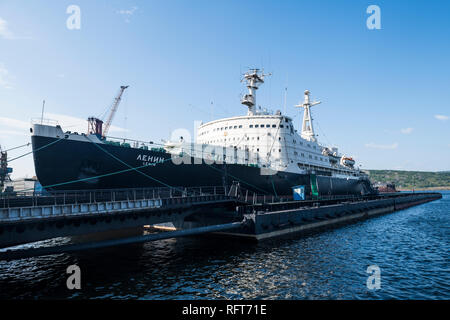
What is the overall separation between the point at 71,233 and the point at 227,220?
1182cm

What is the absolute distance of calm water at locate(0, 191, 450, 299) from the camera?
37.4ft

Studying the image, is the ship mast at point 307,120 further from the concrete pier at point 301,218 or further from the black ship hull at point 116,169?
the black ship hull at point 116,169

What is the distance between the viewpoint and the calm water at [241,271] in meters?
11.4

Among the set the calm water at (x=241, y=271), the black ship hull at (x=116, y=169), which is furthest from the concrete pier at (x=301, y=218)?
the black ship hull at (x=116, y=169)

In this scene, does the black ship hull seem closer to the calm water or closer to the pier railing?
the pier railing

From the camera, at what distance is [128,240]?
44.9 ft

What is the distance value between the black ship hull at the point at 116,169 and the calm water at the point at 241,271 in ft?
16.2

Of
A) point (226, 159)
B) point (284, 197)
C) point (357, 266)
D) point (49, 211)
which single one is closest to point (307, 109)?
point (284, 197)

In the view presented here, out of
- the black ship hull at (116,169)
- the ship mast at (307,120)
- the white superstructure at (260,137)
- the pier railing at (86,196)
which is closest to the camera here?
the pier railing at (86,196)

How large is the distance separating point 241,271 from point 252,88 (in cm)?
3080

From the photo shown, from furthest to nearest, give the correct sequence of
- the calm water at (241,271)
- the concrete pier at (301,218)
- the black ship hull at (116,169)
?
1. the concrete pier at (301,218)
2. the black ship hull at (116,169)
3. the calm water at (241,271)

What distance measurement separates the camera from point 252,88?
3962 cm

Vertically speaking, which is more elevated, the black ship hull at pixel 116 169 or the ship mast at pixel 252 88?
the ship mast at pixel 252 88
